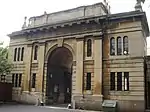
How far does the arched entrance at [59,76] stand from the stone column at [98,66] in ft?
13.0

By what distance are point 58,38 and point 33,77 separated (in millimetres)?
5562

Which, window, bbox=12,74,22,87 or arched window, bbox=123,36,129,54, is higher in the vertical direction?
arched window, bbox=123,36,129,54

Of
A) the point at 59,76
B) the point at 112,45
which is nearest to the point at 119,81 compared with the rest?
the point at 112,45

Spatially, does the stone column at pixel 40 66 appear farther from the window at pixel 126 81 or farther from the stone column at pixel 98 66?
the window at pixel 126 81

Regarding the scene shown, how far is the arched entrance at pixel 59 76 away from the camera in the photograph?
26.2 metres

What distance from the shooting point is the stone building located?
20.8 metres

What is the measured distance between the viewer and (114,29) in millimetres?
22203

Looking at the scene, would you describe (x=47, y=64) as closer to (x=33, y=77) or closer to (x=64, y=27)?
(x=33, y=77)

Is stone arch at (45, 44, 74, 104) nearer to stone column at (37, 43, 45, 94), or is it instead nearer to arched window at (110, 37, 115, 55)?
stone column at (37, 43, 45, 94)

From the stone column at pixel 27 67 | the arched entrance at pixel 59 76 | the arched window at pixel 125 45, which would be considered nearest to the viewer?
the arched window at pixel 125 45

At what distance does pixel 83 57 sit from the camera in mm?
23297

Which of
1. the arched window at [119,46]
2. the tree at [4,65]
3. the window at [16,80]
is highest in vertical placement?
the arched window at [119,46]

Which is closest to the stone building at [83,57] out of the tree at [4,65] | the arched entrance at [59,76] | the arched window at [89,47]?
the arched entrance at [59,76]

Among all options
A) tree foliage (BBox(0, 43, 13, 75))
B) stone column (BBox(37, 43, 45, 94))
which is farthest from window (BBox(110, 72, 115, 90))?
tree foliage (BBox(0, 43, 13, 75))
